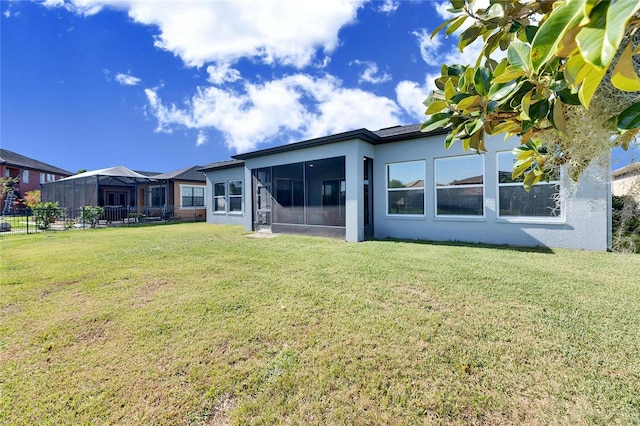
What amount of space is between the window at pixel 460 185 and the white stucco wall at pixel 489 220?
0.53 feet

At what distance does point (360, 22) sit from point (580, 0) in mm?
10554

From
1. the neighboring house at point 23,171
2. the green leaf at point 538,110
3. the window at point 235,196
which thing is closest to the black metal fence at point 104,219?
the window at point 235,196

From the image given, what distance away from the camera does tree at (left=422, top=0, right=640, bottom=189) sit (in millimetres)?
544

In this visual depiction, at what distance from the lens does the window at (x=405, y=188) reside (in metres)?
8.76

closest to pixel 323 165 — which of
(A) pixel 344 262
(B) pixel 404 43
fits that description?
(B) pixel 404 43

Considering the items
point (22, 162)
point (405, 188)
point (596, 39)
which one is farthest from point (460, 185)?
point (22, 162)

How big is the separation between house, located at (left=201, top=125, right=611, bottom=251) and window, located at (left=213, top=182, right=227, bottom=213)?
4309 millimetres

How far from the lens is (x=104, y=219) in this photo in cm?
1628

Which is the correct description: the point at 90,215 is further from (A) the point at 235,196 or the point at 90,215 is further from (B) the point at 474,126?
(B) the point at 474,126

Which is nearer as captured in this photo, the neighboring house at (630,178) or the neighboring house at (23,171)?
the neighboring house at (630,178)

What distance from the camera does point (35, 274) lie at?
5.15 metres

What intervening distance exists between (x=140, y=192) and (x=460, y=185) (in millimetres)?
24296

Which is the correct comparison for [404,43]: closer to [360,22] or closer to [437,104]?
[360,22]

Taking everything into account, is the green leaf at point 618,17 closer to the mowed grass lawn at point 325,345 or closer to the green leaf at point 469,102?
the green leaf at point 469,102
